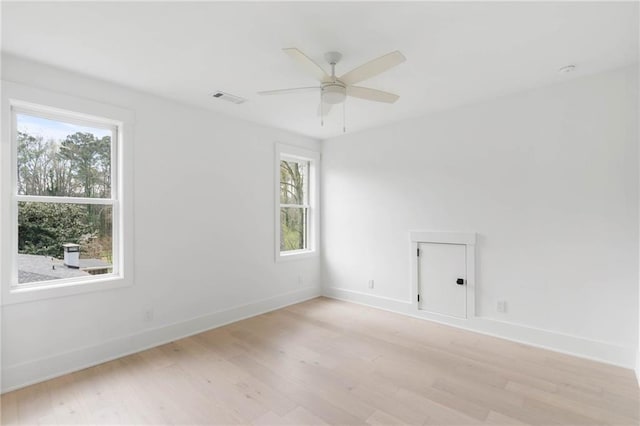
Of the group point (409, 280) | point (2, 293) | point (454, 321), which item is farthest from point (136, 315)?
point (454, 321)

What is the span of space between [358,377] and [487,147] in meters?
2.79

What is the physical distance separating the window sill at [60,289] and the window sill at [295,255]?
1.96m

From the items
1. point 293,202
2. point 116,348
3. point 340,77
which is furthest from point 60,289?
point 293,202

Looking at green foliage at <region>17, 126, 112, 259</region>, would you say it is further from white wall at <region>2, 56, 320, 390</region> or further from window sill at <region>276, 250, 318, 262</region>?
window sill at <region>276, 250, 318, 262</region>

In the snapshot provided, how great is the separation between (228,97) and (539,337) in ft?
13.2

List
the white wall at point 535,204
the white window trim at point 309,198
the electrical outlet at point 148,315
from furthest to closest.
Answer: the white window trim at point 309,198, the electrical outlet at point 148,315, the white wall at point 535,204

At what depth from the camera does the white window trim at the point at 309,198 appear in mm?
4512

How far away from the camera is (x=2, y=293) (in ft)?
7.91

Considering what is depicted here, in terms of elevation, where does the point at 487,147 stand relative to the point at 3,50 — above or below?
below

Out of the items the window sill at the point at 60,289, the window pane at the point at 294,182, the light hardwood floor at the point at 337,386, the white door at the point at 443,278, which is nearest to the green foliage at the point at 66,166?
the window sill at the point at 60,289

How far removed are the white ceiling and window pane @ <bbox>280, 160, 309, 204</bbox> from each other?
181cm

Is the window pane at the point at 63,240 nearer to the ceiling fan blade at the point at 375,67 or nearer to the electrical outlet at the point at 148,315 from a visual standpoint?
the electrical outlet at the point at 148,315

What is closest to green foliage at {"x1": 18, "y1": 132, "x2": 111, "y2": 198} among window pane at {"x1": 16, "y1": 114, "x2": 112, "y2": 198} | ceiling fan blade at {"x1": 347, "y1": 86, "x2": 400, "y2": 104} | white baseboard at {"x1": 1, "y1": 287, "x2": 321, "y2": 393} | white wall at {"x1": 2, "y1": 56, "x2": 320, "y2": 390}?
window pane at {"x1": 16, "y1": 114, "x2": 112, "y2": 198}

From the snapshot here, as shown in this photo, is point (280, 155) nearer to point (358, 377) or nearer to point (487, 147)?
point (487, 147)
